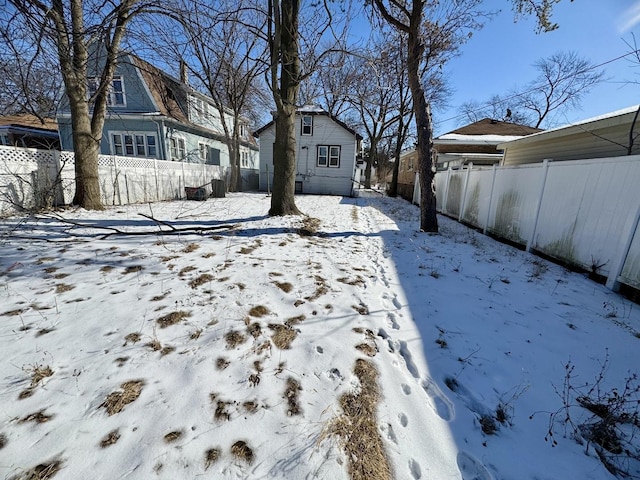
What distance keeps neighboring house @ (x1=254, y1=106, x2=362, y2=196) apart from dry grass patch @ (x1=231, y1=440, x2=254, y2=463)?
56.8 ft

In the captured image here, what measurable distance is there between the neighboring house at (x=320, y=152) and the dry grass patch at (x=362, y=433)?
1708 cm

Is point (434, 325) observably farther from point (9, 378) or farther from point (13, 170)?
point (13, 170)

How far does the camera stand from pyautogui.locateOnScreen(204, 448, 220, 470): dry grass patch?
130cm

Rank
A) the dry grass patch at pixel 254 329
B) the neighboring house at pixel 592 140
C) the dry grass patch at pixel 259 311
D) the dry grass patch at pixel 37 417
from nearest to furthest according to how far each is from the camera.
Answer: the dry grass patch at pixel 37 417 → the dry grass patch at pixel 254 329 → the dry grass patch at pixel 259 311 → the neighboring house at pixel 592 140

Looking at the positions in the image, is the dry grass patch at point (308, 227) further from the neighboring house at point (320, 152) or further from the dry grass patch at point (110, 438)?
the neighboring house at point (320, 152)

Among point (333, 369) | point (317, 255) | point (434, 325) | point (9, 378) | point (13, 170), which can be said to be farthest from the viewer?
point (13, 170)

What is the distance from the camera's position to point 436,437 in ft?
5.07

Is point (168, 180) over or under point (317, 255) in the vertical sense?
over

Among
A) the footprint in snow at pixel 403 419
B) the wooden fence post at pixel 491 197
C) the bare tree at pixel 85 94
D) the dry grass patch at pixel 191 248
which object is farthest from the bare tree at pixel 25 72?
the wooden fence post at pixel 491 197

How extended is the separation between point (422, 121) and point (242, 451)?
7.17 m

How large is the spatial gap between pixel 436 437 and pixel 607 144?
900 cm

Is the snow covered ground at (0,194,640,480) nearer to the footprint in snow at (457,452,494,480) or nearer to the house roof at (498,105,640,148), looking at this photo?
the footprint in snow at (457,452,494,480)

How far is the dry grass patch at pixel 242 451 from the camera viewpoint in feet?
4.41

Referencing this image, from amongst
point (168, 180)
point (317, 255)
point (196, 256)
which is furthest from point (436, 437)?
point (168, 180)
